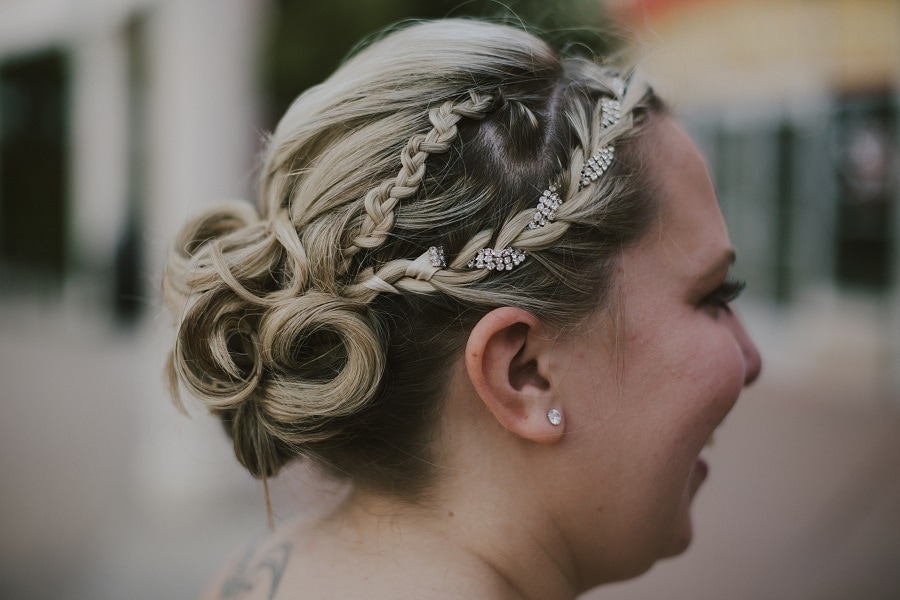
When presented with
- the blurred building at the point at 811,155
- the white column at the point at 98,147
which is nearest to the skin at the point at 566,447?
the blurred building at the point at 811,155

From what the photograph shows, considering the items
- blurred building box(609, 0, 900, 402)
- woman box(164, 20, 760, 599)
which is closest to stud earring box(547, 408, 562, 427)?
woman box(164, 20, 760, 599)

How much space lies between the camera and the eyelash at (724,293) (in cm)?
150

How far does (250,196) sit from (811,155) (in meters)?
5.89

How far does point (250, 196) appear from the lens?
16.5 feet

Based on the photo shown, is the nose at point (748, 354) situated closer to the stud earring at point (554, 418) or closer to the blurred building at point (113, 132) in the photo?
the stud earring at point (554, 418)

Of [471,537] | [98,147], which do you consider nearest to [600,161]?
[471,537]

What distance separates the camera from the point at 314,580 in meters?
1.39

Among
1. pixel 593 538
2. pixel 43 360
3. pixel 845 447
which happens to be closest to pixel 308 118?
pixel 593 538

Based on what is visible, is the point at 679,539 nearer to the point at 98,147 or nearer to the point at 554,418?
the point at 554,418

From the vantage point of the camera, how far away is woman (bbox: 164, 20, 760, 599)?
1293 millimetres

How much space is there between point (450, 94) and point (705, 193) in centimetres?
53

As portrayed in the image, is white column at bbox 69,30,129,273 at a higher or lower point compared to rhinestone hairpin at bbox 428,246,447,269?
lower

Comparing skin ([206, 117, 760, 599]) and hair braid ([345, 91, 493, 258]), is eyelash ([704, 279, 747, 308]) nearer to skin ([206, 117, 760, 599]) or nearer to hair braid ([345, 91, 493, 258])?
skin ([206, 117, 760, 599])

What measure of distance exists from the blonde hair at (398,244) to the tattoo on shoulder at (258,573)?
0.79 ft
